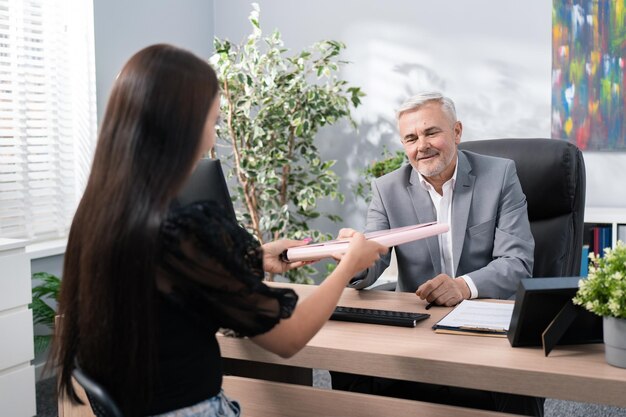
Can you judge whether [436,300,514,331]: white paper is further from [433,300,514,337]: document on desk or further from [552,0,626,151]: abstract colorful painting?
[552,0,626,151]: abstract colorful painting

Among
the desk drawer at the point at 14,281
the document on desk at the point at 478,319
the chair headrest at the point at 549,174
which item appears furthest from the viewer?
the desk drawer at the point at 14,281

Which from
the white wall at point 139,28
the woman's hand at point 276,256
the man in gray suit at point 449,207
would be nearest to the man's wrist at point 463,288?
the man in gray suit at point 449,207

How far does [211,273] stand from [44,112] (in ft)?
9.43

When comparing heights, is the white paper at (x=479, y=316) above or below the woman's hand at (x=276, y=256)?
below

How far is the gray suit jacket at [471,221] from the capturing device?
2260 millimetres

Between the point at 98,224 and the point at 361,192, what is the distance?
3.27m

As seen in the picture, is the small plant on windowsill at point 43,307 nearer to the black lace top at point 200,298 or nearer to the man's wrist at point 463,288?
the man's wrist at point 463,288

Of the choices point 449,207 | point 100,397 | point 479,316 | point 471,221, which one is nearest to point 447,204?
point 449,207

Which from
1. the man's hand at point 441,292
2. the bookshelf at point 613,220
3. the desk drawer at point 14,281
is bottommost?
the desk drawer at point 14,281

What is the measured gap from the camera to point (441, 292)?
1.87 m

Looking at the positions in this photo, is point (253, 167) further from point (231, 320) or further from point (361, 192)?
point (231, 320)

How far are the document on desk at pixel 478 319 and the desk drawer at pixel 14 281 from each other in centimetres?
179

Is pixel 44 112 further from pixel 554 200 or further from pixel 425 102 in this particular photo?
pixel 554 200

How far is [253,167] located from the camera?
156 inches
